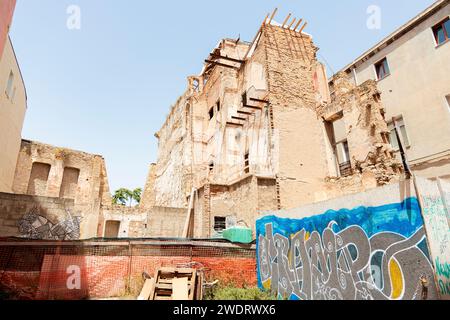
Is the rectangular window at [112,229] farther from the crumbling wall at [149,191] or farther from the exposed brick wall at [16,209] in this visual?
the exposed brick wall at [16,209]

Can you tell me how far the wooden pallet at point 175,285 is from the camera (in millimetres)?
7121

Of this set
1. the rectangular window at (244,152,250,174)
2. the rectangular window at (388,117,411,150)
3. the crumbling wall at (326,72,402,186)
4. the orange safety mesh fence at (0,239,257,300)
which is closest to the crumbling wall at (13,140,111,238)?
the rectangular window at (244,152,250,174)

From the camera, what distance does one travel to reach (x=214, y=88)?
20.0m

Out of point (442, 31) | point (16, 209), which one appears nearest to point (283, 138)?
point (442, 31)

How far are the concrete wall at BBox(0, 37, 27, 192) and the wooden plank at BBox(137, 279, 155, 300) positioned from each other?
42.8 feet

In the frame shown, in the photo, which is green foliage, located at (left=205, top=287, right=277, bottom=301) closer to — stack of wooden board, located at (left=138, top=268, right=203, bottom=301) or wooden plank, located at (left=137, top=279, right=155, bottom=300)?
stack of wooden board, located at (left=138, top=268, right=203, bottom=301)

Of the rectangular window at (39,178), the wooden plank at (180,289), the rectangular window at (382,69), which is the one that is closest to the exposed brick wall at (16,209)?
the wooden plank at (180,289)

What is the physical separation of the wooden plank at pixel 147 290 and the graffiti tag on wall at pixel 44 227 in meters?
7.95

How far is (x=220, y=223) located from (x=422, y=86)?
513 inches

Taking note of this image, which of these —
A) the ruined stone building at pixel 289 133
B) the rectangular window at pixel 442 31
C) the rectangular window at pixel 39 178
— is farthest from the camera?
the rectangular window at pixel 39 178

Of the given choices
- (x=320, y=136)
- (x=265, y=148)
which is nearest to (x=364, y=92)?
(x=320, y=136)

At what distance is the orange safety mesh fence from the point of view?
7.43 m

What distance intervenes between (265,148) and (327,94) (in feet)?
17.4

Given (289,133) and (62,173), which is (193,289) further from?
(62,173)
